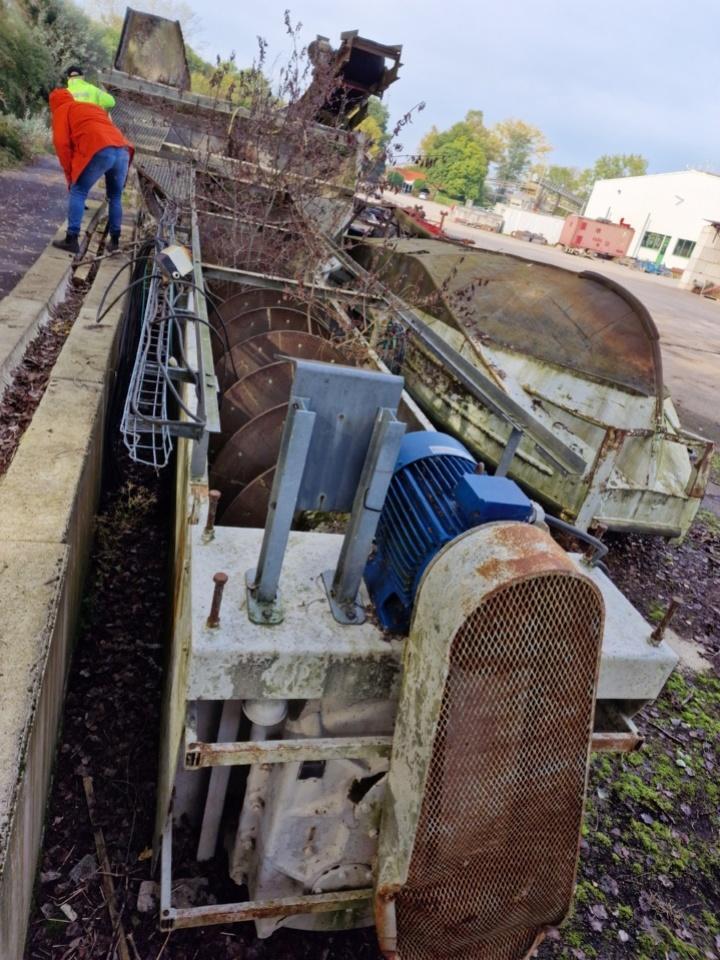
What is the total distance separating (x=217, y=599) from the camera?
188 centimetres

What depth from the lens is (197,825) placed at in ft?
8.74

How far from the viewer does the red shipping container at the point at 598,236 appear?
1991 inches

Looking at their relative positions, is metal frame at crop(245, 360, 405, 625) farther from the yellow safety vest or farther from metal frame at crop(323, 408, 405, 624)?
the yellow safety vest

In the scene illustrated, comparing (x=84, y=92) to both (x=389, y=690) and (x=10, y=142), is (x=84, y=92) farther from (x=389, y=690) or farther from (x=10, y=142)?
(x=10, y=142)

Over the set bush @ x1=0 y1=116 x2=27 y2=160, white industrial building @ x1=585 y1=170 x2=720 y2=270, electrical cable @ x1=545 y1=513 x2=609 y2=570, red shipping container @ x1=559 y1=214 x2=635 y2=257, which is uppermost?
white industrial building @ x1=585 y1=170 x2=720 y2=270

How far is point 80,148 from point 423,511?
6.43 meters

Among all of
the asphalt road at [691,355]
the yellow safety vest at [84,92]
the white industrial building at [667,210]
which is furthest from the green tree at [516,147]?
the yellow safety vest at [84,92]

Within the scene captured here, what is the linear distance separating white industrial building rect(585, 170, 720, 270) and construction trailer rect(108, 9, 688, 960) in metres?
51.0

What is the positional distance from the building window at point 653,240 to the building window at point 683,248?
61.1 inches

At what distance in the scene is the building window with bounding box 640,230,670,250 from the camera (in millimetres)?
50969

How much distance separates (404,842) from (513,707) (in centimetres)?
51

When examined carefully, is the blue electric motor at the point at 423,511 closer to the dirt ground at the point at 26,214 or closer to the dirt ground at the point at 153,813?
the dirt ground at the point at 153,813

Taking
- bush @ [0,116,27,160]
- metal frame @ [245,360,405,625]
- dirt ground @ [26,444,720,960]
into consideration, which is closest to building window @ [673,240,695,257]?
bush @ [0,116,27,160]

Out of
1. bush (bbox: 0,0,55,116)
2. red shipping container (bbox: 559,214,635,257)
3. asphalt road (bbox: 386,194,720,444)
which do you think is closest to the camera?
asphalt road (bbox: 386,194,720,444)
